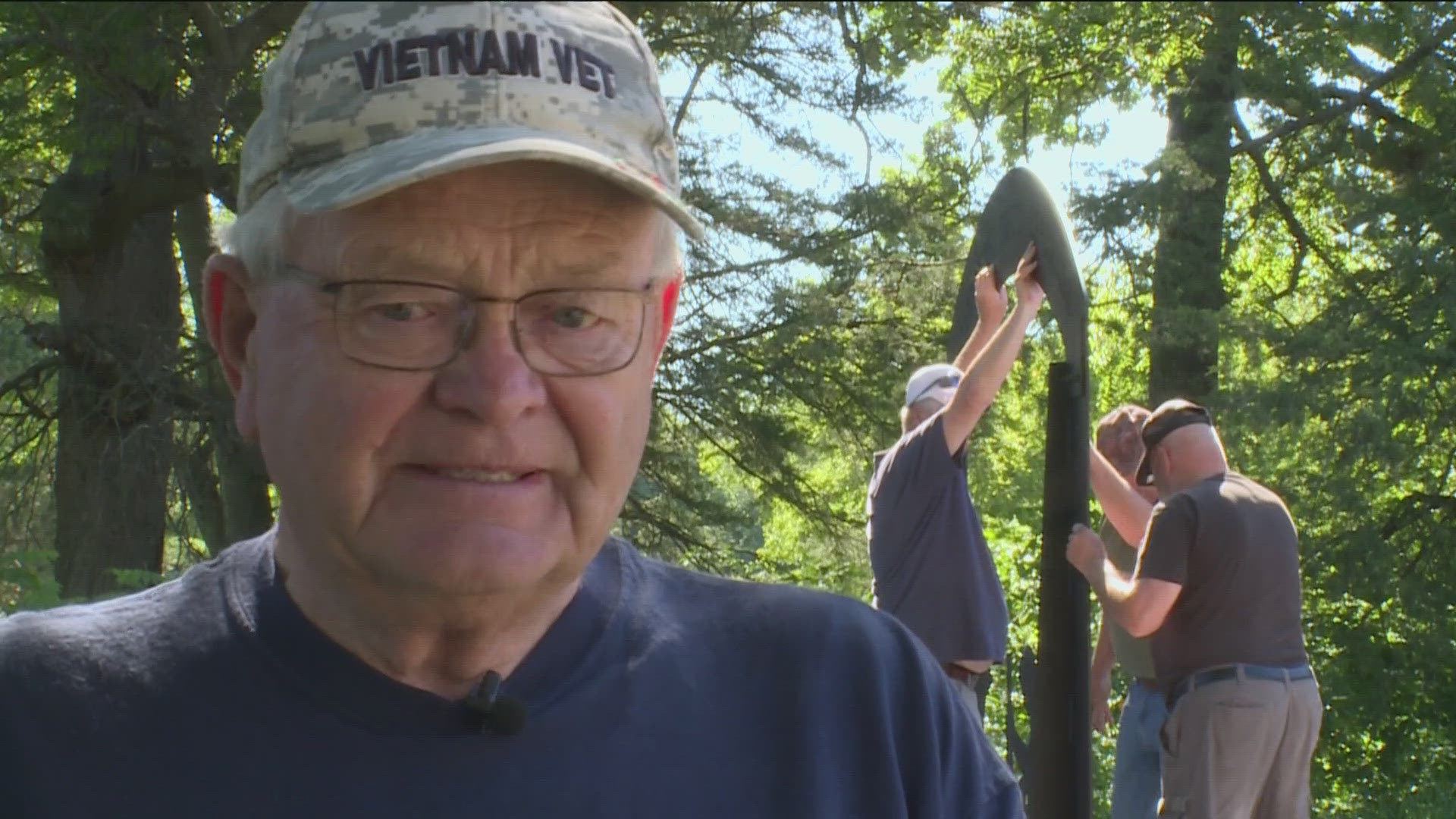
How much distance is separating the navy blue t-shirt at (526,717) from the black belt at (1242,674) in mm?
3802

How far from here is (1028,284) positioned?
4.15 m

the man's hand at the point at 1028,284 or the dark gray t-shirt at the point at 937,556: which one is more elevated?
the man's hand at the point at 1028,284

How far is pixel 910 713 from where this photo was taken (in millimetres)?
1480

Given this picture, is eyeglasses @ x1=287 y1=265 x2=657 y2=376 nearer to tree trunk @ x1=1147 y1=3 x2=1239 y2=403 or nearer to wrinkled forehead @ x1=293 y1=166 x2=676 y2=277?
wrinkled forehead @ x1=293 y1=166 x2=676 y2=277

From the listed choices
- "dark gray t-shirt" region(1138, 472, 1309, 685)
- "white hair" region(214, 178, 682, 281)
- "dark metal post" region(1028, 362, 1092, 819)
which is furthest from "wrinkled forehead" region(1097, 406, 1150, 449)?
"white hair" region(214, 178, 682, 281)

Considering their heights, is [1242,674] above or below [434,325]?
below

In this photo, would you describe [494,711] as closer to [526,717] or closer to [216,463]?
[526,717]

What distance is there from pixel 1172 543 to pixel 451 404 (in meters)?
4.13

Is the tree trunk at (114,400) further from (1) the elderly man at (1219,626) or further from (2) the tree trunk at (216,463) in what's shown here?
(1) the elderly man at (1219,626)

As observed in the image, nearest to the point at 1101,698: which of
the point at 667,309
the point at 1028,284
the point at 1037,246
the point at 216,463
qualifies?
the point at 1028,284

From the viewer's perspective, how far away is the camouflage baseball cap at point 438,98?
4.00 ft

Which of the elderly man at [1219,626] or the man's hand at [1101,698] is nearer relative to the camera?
the elderly man at [1219,626]

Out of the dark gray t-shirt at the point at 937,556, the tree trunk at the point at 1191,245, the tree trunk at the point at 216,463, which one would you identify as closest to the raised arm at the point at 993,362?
the dark gray t-shirt at the point at 937,556

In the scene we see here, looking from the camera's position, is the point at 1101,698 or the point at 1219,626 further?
the point at 1101,698
